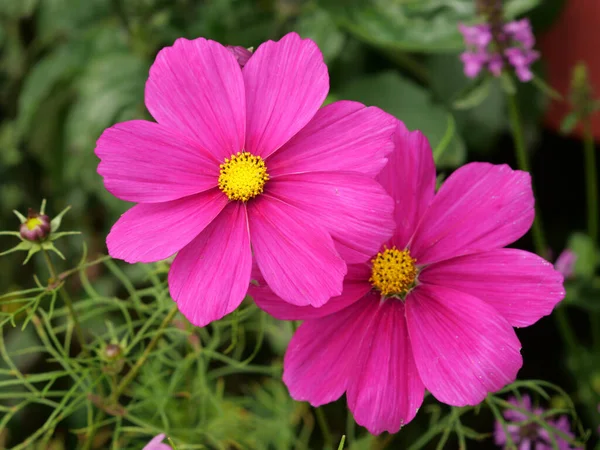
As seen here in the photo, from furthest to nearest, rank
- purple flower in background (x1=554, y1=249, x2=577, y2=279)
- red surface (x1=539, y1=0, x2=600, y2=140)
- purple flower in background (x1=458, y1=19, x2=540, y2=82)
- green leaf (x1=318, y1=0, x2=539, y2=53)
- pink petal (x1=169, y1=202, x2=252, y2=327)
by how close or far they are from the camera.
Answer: red surface (x1=539, y1=0, x2=600, y2=140)
green leaf (x1=318, y1=0, x2=539, y2=53)
purple flower in background (x1=554, y1=249, x2=577, y2=279)
purple flower in background (x1=458, y1=19, x2=540, y2=82)
pink petal (x1=169, y1=202, x2=252, y2=327)

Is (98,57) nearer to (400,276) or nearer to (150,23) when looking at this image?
(150,23)

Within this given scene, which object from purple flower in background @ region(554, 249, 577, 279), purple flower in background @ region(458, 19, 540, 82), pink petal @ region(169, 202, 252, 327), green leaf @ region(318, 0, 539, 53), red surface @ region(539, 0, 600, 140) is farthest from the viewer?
red surface @ region(539, 0, 600, 140)

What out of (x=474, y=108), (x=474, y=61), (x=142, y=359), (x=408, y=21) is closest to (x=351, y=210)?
(x=142, y=359)

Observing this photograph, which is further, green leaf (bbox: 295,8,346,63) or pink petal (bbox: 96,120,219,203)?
green leaf (bbox: 295,8,346,63)

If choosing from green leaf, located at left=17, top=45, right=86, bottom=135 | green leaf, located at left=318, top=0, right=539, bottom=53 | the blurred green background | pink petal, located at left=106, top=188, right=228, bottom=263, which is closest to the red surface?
the blurred green background

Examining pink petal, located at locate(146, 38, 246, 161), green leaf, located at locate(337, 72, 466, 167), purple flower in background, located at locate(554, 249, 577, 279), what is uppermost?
pink petal, located at locate(146, 38, 246, 161)

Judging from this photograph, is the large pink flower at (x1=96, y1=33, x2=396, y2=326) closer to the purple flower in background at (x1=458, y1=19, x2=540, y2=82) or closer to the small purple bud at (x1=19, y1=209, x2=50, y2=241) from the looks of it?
the small purple bud at (x1=19, y1=209, x2=50, y2=241)

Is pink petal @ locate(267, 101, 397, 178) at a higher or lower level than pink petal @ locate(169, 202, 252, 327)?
higher

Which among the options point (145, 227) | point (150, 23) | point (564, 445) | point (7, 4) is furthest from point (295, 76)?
point (7, 4)
